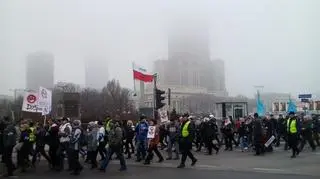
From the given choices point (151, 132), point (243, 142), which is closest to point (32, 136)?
point (151, 132)

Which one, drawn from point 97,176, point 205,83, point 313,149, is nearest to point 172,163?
point 97,176

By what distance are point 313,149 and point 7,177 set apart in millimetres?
13908

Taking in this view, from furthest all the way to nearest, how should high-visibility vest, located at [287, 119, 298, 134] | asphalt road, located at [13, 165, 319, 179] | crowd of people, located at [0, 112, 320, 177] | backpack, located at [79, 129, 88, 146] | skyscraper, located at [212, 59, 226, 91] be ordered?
1. skyscraper, located at [212, 59, 226, 91]
2. high-visibility vest, located at [287, 119, 298, 134]
3. backpack, located at [79, 129, 88, 146]
4. crowd of people, located at [0, 112, 320, 177]
5. asphalt road, located at [13, 165, 319, 179]

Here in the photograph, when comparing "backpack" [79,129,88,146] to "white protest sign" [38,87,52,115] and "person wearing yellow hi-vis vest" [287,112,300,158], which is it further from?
"person wearing yellow hi-vis vest" [287,112,300,158]

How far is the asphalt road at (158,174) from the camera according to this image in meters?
13.6

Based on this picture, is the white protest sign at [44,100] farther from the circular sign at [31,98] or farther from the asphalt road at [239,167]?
the asphalt road at [239,167]

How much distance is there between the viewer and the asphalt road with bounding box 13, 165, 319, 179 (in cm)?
1355

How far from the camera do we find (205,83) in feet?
456

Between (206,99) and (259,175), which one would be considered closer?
(259,175)

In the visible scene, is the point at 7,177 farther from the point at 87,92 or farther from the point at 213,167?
the point at 87,92

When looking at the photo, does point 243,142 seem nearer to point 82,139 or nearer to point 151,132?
point 151,132

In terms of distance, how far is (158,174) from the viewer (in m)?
14.6

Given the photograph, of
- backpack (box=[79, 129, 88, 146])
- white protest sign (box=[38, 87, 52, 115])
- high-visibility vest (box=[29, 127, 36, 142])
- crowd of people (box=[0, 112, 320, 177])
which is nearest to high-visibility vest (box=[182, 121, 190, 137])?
crowd of people (box=[0, 112, 320, 177])

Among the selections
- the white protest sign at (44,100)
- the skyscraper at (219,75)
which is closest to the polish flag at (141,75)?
the white protest sign at (44,100)
